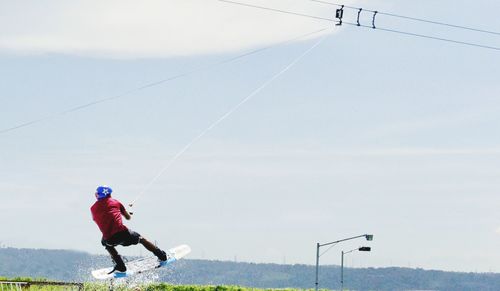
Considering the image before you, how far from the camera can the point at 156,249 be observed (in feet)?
86.1

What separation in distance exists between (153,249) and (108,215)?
3063mm

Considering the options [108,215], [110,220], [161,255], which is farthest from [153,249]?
[108,215]

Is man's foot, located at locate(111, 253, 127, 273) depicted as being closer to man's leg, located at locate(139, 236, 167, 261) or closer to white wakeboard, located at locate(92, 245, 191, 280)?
white wakeboard, located at locate(92, 245, 191, 280)

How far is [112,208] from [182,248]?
21.9ft

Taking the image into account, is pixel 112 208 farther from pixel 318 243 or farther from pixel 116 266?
pixel 318 243

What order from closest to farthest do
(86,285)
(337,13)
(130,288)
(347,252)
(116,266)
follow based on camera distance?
1. (116,266)
2. (337,13)
3. (86,285)
4. (130,288)
5. (347,252)

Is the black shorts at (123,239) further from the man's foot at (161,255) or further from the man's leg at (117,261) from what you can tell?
the man's foot at (161,255)

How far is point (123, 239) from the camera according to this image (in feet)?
78.2

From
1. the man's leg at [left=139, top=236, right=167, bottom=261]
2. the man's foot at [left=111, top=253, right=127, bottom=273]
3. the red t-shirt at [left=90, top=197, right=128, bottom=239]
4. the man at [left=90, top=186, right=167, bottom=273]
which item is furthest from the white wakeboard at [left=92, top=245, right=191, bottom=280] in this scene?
the red t-shirt at [left=90, top=197, right=128, bottom=239]

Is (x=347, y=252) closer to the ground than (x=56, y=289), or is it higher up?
higher up

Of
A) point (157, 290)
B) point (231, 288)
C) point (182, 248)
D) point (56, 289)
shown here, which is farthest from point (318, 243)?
point (182, 248)

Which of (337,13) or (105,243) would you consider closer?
(105,243)

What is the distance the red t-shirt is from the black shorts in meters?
0.13

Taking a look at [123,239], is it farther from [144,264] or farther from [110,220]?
[144,264]
